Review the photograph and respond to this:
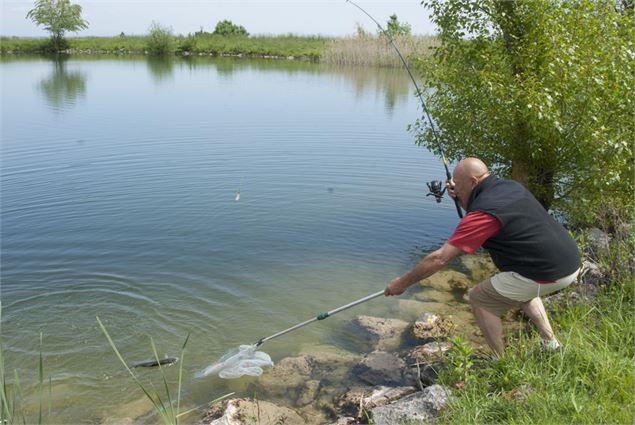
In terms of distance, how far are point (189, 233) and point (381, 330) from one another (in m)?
4.77

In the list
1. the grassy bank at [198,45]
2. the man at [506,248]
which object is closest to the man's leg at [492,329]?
the man at [506,248]

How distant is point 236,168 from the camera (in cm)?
1455

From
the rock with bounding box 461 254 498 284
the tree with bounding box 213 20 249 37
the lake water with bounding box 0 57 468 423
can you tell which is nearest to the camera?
the lake water with bounding box 0 57 468 423

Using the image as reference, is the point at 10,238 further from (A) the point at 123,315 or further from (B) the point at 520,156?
(B) the point at 520,156

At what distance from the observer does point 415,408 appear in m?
4.47

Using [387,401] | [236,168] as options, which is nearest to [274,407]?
[387,401]

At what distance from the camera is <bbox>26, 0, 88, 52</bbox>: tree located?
209ft

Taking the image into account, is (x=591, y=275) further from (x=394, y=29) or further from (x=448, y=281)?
(x=394, y=29)

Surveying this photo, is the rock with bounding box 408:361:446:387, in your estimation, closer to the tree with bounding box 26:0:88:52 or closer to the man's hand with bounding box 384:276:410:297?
the man's hand with bounding box 384:276:410:297

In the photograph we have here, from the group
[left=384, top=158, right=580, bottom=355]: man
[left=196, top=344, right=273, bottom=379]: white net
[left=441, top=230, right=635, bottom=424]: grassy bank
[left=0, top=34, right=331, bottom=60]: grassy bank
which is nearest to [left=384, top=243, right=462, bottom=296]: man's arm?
[left=384, top=158, right=580, bottom=355]: man

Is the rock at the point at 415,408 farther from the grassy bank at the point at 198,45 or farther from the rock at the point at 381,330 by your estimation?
the grassy bank at the point at 198,45

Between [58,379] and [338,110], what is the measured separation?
1891 cm

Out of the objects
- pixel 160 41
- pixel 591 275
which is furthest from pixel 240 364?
pixel 160 41

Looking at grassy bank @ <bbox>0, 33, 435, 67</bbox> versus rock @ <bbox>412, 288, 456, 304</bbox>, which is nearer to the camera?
rock @ <bbox>412, 288, 456, 304</bbox>
